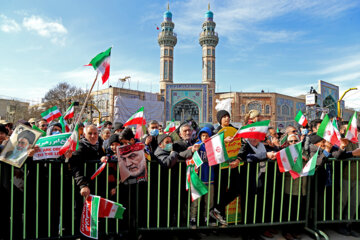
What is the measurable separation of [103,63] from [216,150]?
2.23m

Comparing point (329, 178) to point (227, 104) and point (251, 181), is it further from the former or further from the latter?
point (227, 104)

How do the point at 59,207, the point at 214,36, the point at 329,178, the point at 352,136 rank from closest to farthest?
the point at 59,207 < the point at 352,136 < the point at 329,178 < the point at 214,36

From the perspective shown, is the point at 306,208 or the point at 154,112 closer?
the point at 306,208

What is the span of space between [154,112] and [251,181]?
3303cm

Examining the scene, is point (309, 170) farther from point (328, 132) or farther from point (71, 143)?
point (71, 143)

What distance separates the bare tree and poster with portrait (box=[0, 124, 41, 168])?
30451 millimetres

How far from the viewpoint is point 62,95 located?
3241cm

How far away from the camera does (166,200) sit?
3604 mm

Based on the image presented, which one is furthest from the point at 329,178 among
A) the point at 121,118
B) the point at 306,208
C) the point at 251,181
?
the point at 121,118

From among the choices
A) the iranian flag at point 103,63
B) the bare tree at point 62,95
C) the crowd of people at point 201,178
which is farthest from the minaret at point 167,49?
the crowd of people at point 201,178

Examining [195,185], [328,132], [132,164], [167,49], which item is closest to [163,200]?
[195,185]

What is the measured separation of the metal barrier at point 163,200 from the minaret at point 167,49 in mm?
39952

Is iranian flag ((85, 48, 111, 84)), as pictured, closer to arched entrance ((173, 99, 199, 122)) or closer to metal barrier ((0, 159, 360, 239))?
metal barrier ((0, 159, 360, 239))

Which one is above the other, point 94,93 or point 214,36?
point 214,36
